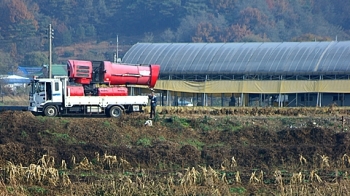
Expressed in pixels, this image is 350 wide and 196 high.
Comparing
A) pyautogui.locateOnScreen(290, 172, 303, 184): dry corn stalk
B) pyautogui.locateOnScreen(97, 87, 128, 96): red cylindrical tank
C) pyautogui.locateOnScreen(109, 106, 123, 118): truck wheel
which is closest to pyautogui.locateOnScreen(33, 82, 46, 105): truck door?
pyautogui.locateOnScreen(97, 87, 128, 96): red cylindrical tank

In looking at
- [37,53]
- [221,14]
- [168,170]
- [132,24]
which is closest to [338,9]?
[221,14]

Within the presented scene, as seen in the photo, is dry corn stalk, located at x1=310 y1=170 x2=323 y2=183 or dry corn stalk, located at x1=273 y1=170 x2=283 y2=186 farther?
dry corn stalk, located at x1=310 y1=170 x2=323 y2=183

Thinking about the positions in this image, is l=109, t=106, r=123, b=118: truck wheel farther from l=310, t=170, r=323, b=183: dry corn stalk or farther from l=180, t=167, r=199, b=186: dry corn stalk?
l=310, t=170, r=323, b=183: dry corn stalk

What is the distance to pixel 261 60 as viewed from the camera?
57.7 metres

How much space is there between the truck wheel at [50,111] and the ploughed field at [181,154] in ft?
10.8

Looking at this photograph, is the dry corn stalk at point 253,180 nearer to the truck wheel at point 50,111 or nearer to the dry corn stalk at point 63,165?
the dry corn stalk at point 63,165

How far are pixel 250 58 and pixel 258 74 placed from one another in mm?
1932

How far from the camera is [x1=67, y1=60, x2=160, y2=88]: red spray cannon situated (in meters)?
44.0

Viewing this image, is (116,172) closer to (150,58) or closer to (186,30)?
(150,58)

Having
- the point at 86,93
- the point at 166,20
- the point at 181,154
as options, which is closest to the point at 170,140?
the point at 181,154

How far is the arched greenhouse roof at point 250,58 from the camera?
5606 centimetres

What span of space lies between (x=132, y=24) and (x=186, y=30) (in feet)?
35.8

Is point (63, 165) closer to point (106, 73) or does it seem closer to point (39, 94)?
point (39, 94)

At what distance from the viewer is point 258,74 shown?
5675 cm
